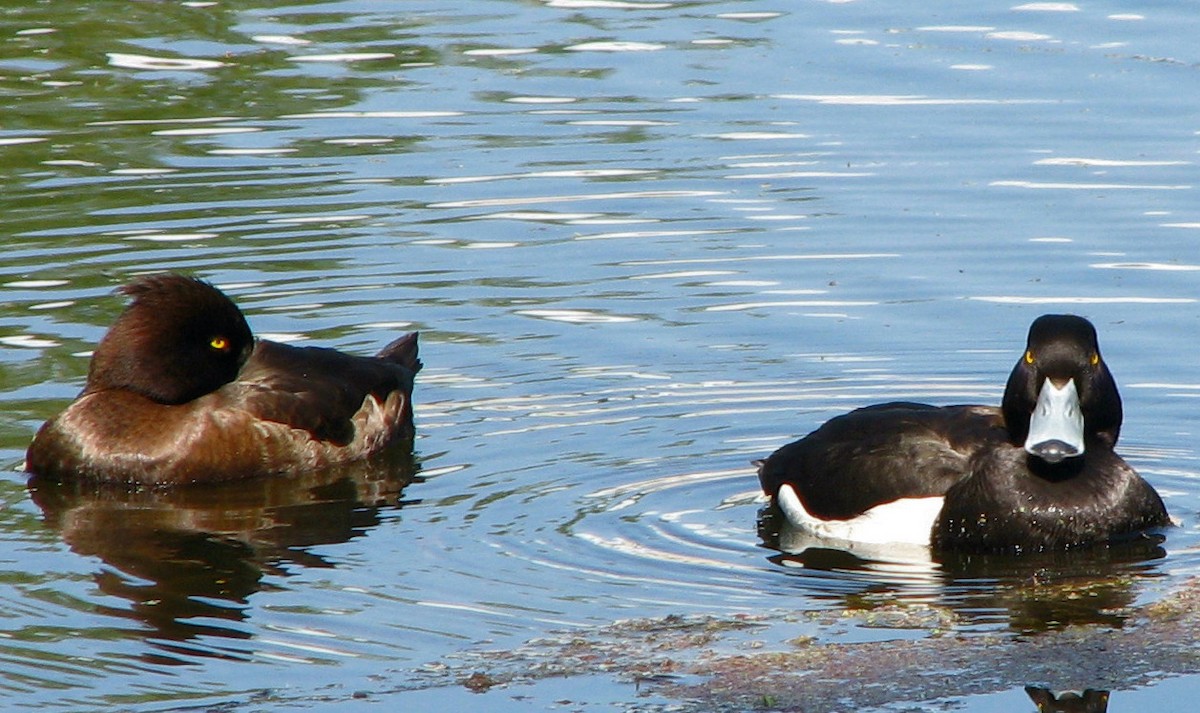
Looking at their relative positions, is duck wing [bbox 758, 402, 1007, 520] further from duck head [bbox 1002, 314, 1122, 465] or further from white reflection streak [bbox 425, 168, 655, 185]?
white reflection streak [bbox 425, 168, 655, 185]

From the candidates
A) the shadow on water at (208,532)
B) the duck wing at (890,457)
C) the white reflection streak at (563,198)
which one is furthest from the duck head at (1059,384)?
the white reflection streak at (563,198)

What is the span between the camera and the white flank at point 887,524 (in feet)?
30.1

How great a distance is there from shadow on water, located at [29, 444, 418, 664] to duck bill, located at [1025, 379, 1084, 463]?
2959 mm

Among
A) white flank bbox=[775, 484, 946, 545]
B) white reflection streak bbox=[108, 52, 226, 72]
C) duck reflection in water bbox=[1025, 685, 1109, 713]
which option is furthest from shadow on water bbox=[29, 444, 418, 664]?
white reflection streak bbox=[108, 52, 226, 72]

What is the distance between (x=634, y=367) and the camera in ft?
38.4

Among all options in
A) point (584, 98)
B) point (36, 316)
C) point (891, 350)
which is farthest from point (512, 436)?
point (584, 98)

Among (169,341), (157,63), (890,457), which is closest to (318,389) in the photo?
(169,341)

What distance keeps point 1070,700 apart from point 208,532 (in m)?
4.25

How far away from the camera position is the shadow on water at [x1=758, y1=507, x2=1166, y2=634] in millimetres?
8242

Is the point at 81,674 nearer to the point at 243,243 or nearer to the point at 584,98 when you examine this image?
the point at 243,243

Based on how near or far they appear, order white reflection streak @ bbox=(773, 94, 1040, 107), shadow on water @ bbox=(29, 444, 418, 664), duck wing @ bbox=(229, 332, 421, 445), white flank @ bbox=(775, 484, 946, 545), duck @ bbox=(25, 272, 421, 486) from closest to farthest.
→ shadow on water @ bbox=(29, 444, 418, 664), white flank @ bbox=(775, 484, 946, 545), duck @ bbox=(25, 272, 421, 486), duck wing @ bbox=(229, 332, 421, 445), white reflection streak @ bbox=(773, 94, 1040, 107)

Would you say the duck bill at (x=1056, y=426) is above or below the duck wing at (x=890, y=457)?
above

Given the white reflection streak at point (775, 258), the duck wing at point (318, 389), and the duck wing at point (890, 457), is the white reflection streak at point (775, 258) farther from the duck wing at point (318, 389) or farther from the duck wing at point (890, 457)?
the duck wing at point (890, 457)

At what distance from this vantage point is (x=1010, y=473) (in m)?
9.12
